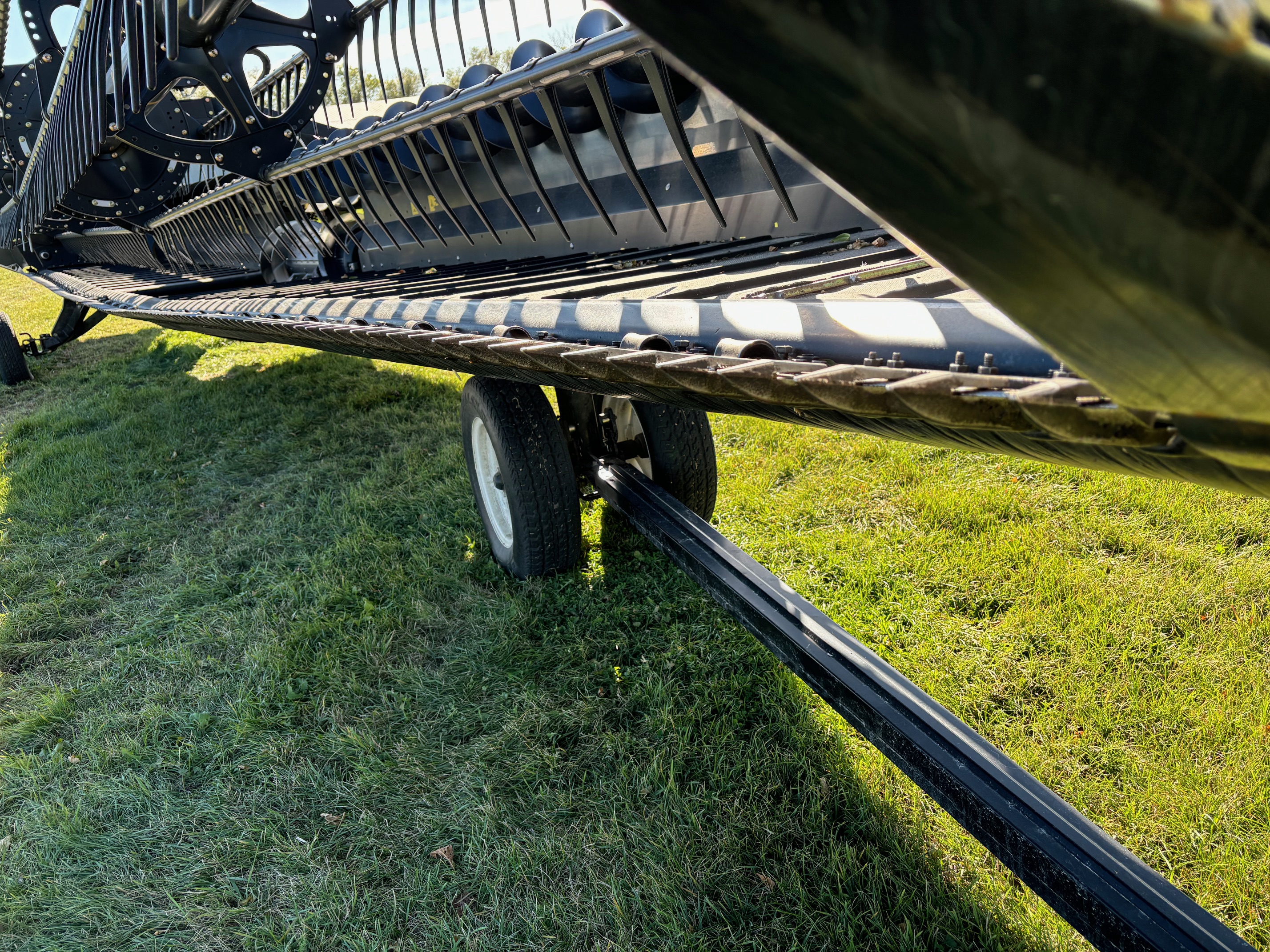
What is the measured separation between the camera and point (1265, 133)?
291 millimetres

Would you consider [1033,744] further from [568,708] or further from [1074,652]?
[568,708]

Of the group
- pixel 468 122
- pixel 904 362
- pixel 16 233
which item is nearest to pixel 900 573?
pixel 904 362

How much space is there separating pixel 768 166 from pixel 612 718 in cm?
173

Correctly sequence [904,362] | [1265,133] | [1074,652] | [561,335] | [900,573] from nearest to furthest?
[1265,133]
[904,362]
[561,335]
[1074,652]
[900,573]

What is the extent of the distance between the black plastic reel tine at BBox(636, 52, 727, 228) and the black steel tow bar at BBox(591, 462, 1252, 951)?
1.18 meters

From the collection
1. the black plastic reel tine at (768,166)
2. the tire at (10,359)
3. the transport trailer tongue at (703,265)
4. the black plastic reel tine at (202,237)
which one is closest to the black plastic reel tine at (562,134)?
the transport trailer tongue at (703,265)

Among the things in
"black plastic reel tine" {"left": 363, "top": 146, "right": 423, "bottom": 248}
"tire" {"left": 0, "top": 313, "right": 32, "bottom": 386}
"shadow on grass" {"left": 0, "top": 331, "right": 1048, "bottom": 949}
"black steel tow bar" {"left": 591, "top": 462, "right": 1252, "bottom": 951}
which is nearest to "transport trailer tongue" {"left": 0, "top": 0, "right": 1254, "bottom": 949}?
"black steel tow bar" {"left": 591, "top": 462, "right": 1252, "bottom": 951}

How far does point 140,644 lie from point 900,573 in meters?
3.04

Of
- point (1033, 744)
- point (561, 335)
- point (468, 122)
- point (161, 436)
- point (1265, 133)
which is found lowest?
point (1033, 744)

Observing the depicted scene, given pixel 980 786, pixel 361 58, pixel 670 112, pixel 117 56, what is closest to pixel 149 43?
pixel 117 56

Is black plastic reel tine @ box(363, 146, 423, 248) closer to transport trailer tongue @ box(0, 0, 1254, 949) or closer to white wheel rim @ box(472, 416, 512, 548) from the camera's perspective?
transport trailer tongue @ box(0, 0, 1254, 949)

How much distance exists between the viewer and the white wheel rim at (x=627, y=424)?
11.7 ft

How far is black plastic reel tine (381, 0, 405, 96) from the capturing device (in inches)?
168

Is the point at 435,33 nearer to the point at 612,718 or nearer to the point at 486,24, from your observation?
the point at 486,24
